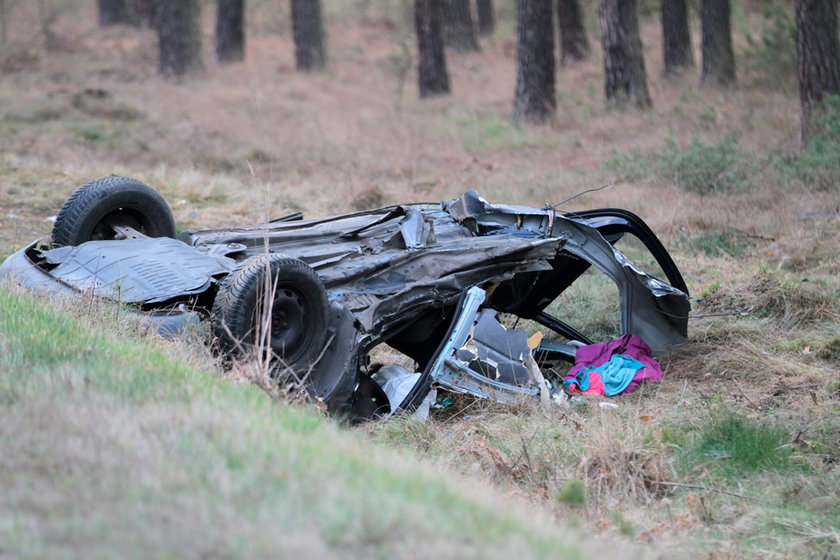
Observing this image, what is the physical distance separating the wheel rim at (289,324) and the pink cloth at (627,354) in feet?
8.24

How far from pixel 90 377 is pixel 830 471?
4.03 m

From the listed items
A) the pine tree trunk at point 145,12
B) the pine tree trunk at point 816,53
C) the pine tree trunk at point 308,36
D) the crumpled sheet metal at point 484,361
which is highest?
the pine tree trunk at point 145,12

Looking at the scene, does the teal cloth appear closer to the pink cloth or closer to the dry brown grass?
the pink cloth

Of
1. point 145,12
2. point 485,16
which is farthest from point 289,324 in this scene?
point 485,16

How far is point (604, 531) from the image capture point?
4117 millimetres

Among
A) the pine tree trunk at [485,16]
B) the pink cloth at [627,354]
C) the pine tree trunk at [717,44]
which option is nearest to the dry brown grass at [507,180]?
the pink cloth at [627,354]

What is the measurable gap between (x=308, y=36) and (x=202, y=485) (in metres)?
21.2

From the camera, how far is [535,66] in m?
17.2

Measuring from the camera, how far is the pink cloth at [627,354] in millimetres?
6789

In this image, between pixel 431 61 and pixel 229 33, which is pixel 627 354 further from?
pixel 229 33

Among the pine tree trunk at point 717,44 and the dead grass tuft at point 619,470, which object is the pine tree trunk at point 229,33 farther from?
the dead grass tuft at point 619,470

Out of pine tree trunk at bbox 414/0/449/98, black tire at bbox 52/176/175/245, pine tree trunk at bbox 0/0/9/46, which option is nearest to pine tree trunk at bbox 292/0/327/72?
pine tree trunk at bbox 414/0/449/98

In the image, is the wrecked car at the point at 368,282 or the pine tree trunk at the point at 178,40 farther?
the pine tree trunk at the point at 178,40

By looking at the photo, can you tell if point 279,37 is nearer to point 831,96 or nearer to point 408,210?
point 831,96
